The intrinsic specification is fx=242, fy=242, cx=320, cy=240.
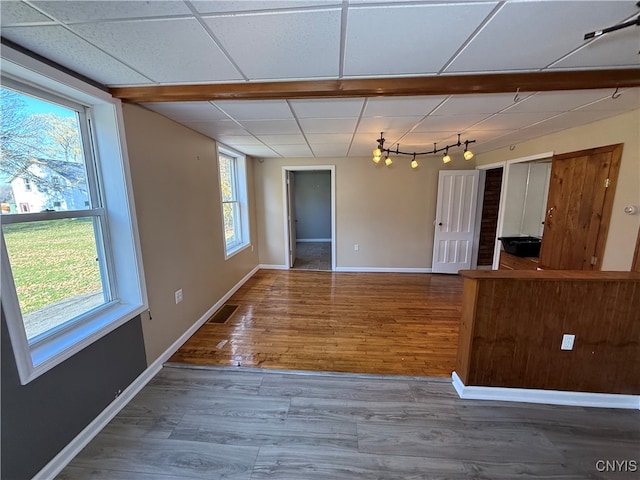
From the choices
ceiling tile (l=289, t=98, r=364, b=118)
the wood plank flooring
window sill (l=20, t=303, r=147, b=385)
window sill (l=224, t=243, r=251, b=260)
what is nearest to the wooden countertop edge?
the wood plank flooring

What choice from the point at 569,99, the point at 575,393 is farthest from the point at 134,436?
the point at 569,99

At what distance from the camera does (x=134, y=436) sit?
1588mm

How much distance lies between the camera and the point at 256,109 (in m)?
2.13

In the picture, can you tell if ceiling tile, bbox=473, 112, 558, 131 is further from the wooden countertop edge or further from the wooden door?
the wooden countertop edge

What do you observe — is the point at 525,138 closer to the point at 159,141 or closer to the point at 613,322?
the point at 613,322

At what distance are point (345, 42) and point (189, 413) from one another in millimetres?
2569

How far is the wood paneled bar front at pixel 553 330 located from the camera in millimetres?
1709

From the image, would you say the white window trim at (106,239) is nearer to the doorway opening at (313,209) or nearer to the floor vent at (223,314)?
the floor vent at (223,314)

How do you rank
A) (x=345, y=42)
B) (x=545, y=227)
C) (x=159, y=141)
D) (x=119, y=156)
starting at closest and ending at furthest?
(x=345, y=42)
(x=119, y=156)
(x=159, y=141)
(x=545, y=227)

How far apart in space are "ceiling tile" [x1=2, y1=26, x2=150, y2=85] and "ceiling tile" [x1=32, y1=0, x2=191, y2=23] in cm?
15

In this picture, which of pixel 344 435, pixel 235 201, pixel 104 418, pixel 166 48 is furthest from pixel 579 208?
pixel 235 201

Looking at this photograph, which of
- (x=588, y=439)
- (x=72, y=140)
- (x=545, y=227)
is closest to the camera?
(x=588, y=439)

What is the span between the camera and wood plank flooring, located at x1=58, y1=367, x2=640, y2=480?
1.39m

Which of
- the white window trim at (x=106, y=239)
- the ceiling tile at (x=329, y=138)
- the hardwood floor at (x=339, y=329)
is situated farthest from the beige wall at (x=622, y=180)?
the white window trim at (x=106, y=239)
